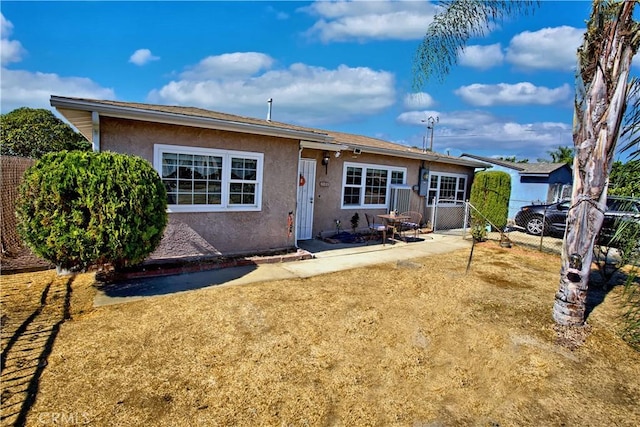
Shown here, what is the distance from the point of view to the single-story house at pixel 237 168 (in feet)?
21.0

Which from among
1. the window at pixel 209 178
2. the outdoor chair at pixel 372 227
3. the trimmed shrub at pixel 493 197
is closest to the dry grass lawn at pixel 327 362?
the window at pixel 209 178

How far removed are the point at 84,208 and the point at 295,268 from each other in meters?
4.03

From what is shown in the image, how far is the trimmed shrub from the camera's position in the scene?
528 inches

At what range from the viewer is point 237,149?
762 cm

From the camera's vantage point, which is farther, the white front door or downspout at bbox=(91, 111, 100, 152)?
the white front door

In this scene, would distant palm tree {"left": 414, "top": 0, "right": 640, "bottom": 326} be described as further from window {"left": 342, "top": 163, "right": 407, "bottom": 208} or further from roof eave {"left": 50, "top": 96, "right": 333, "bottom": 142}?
window {"left": 342, "top": 163, "right": 407, "bottom": 208}

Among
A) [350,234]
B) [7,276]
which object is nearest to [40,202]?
[7,276]

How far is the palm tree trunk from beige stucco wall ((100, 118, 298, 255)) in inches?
225

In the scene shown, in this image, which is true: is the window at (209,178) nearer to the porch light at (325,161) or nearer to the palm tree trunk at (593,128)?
the porch light at (325,161)

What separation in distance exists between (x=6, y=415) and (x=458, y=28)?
22.5 feet

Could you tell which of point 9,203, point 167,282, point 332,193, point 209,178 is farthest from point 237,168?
point 9,203

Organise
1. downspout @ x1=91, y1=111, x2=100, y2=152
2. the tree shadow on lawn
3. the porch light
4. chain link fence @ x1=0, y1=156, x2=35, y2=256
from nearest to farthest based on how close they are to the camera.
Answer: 1. the tree shadow on lawn
2. downspout @ x1=91, y1=111, x2=100, y2=152
3. chain link fence @ x1=0, y1=156, x2=35, y2=256
4. the porch light

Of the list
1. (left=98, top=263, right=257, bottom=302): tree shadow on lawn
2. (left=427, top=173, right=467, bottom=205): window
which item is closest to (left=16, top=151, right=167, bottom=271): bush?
(left=98, top=263, right=257, bottom=302): tree shadow on lawn

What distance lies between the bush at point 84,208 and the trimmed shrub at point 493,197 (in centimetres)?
A: 1200
